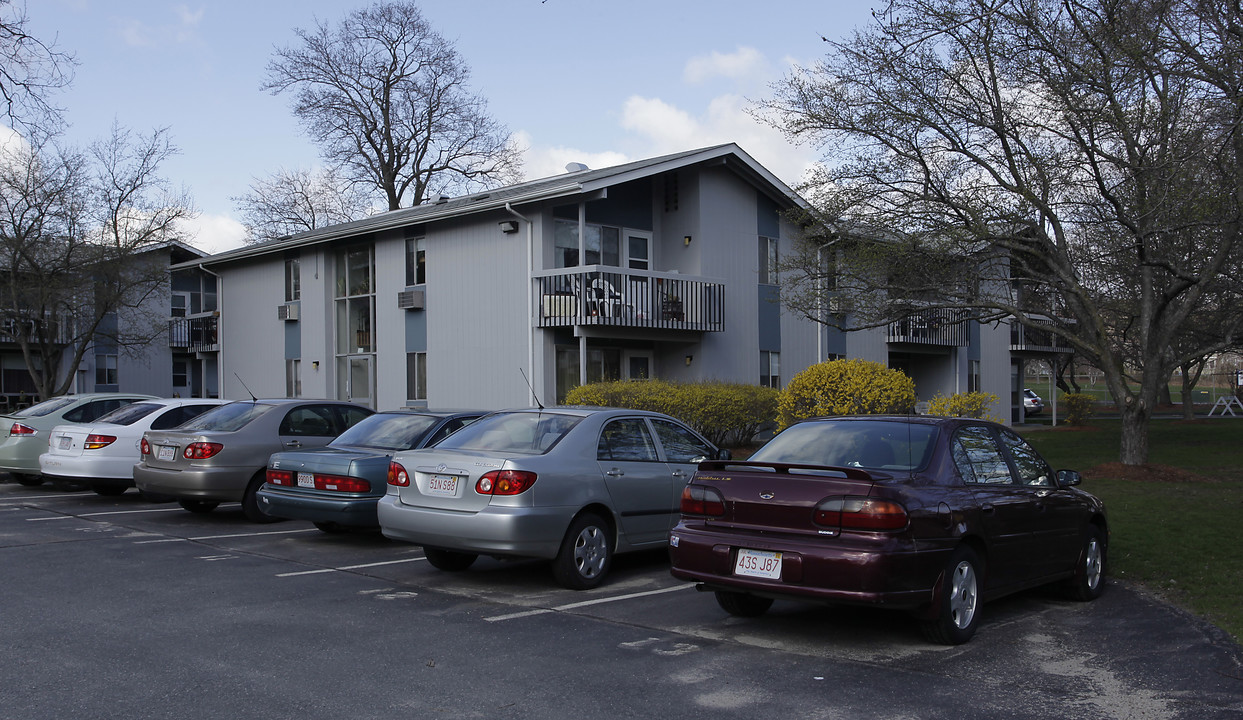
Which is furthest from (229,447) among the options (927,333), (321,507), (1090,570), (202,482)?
(927,333)

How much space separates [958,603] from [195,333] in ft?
103

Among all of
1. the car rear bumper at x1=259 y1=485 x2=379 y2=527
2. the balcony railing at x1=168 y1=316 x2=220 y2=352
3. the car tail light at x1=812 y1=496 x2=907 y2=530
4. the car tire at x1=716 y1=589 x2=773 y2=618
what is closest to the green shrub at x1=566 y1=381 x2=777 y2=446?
the car rear bumper at x1=259 y1=485 x2=379 y2=527

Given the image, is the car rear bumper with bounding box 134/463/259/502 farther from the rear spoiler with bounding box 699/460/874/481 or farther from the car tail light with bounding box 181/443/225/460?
the rear spoiler with bounding box 699/460/874/481

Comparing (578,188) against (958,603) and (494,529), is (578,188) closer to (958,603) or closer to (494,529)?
(494,529)

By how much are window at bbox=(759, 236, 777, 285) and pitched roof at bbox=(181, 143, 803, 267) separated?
3.64ft

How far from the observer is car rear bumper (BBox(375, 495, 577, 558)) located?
7969 millimetres

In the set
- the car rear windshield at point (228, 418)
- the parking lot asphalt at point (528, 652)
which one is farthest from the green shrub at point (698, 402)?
the parking lot asphalt at point (528, 652)

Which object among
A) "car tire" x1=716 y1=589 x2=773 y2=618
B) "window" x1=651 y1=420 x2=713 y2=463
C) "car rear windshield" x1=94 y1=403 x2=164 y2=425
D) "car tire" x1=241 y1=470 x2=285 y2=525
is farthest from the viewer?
"car rear windshield" x1=94 y1=403 x2=164 y2=425

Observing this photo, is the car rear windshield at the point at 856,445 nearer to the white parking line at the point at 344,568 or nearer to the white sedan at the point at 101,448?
the white parking line at the point at 344,568

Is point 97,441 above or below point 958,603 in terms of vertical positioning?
above

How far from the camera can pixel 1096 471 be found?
54.9ft

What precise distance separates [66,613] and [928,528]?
5.93 m

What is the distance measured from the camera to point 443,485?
8.38 meters

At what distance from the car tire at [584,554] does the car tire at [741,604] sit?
1477 mm
